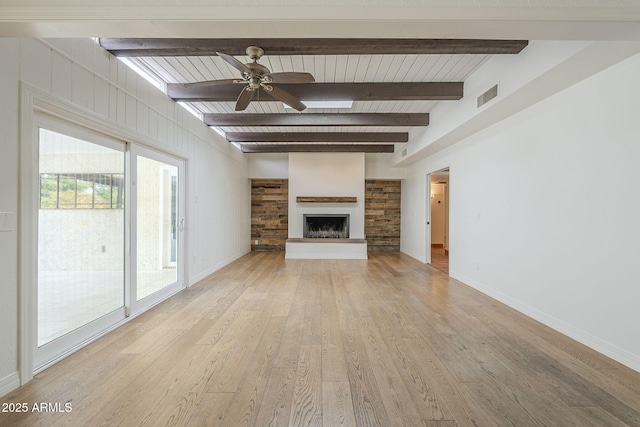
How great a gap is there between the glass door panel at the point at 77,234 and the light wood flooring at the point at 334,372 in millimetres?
349

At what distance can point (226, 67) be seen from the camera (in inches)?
129

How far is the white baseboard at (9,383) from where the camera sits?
1.80 meters

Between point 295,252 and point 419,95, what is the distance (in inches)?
179

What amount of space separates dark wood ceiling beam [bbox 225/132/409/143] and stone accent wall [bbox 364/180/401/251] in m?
2.63

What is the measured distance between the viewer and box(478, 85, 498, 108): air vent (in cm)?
310

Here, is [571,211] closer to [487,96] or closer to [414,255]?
[487,96]

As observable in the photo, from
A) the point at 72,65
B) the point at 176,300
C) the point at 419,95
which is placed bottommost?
the point at 176,300

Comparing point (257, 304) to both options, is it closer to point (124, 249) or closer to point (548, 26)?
point (124, 249)

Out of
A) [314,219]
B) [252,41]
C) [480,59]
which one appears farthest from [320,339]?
[314,219]

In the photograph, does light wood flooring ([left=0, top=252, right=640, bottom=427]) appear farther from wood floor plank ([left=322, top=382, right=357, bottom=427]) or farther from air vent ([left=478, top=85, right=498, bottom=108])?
air vent ([left=478, top=85, right=498, bottom=108])

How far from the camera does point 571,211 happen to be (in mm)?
2705

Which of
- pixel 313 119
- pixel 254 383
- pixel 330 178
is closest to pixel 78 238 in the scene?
pixel 254 383

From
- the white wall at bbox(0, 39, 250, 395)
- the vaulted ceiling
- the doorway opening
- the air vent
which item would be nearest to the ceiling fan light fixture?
the vaulted ceiling

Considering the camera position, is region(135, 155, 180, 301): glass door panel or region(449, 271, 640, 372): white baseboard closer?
region(449, 271, 640, 372): white baseboard
